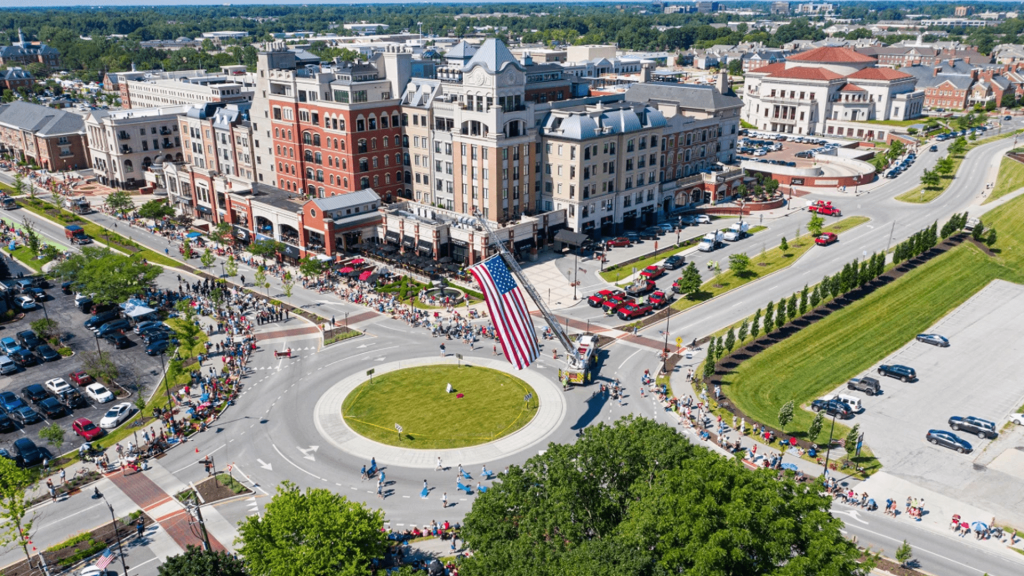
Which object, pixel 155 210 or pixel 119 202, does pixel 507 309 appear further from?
pixel 119 202

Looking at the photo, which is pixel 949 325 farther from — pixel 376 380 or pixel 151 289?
pixel 151 289

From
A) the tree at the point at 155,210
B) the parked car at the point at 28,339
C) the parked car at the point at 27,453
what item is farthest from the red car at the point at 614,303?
the tree at the point at 155,210

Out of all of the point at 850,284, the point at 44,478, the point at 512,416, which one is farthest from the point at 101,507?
the point at 850,284

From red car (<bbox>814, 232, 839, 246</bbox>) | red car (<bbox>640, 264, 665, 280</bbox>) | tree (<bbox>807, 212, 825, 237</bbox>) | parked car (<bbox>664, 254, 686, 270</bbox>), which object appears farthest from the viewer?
tree (<bbox>807, 212, 825, 237</bbox>)

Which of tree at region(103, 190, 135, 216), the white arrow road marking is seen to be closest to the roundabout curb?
the white arrow road marking

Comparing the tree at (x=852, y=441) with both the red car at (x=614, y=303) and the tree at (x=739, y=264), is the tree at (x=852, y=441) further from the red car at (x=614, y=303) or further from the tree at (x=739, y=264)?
the tree at (x=739, y=264)

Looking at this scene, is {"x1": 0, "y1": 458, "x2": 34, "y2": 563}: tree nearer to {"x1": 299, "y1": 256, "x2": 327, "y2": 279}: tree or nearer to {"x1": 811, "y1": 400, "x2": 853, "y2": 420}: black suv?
{"x1": 299, "y1": 256, "x2": 327, "y2": 279}: tree
